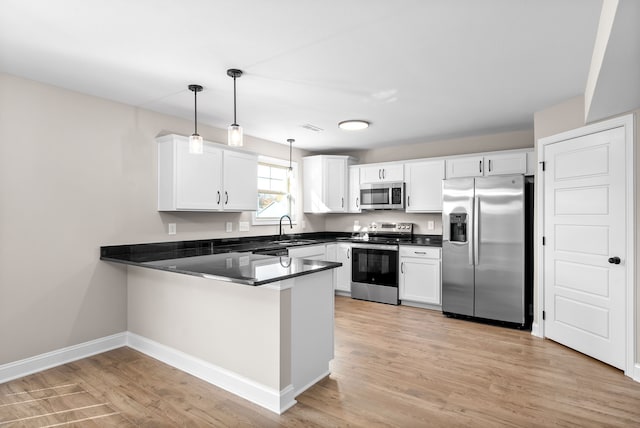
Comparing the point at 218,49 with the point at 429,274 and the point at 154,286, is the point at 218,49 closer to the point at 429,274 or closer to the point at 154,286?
the point at 154,286

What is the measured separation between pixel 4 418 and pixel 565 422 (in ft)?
11.2

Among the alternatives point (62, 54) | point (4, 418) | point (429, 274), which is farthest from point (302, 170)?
point (4, 418)

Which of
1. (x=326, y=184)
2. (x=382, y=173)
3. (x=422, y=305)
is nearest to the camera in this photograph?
(x=422, y=305)

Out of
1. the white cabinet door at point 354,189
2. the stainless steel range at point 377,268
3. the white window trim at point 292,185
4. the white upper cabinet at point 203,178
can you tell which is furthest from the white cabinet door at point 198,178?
the white cabinet door at point 354,189

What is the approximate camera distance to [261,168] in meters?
5.14

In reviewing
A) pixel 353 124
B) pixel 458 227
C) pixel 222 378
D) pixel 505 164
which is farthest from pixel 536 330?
pixel 222 378

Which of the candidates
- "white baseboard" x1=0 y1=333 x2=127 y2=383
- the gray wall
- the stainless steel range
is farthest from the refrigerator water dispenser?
"white baseboard" x1=0 y1=333 x2=127 y2=383

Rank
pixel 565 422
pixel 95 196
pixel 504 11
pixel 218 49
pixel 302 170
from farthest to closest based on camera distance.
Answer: pixel 302 170
pixel 95 196
pixel 218 49
pixel 565 422
pixel 504 11

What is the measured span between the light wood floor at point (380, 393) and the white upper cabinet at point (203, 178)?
153 cm

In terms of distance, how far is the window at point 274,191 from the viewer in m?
5.11

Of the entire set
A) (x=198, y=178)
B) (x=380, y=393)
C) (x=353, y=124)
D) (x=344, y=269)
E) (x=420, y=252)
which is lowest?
(x=380, y=393)

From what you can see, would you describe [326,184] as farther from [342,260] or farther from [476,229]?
[476,229]

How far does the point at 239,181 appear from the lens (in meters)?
4.17

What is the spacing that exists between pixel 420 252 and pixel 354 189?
1533 mm
